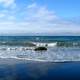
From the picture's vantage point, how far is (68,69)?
12.2m

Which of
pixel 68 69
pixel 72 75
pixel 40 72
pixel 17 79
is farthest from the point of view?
pixel 68 69

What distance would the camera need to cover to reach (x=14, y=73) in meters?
11.2

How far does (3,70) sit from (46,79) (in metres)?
2.73

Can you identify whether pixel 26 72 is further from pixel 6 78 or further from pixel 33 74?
pixel 6 78

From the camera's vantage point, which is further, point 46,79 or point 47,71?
point 47,71

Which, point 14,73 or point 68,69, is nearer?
point 14,73

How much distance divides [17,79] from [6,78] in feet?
1.57

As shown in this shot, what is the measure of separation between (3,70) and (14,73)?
2.89ft

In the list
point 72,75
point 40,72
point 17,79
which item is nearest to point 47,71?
point 40,72

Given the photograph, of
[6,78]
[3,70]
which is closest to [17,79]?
[6,78]

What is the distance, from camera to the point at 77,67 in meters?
12.8

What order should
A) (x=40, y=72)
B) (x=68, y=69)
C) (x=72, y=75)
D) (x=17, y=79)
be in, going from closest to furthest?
1. (x=17, y=79)
2. (x=72, y=75)
3. (x=40, y=72)
4. (x=68, y=69)

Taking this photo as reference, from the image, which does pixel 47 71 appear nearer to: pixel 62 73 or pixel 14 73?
pixel 62 73

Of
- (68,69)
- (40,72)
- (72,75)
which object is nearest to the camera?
(72,75)
